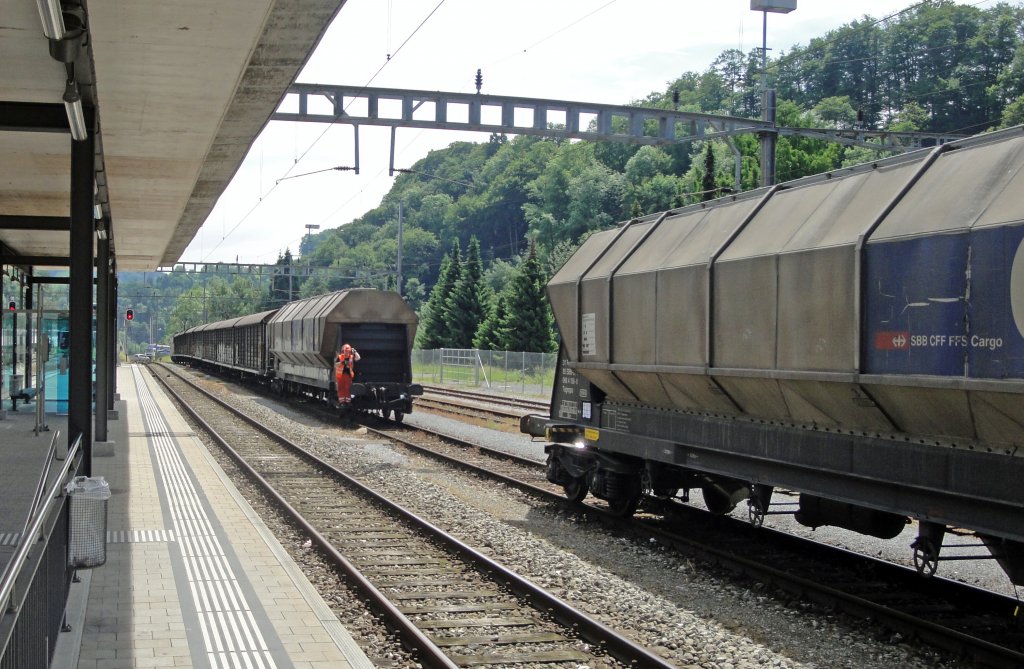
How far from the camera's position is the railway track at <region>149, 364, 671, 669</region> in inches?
289

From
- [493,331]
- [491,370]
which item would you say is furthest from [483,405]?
[493,331]

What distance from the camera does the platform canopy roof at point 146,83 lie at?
25.7 feet

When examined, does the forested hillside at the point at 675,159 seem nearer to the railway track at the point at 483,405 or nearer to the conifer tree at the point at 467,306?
the conifer tree at the point at 467,306

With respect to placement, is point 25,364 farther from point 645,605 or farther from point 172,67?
point 645,605

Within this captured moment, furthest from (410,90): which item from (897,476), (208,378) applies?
(208,378)

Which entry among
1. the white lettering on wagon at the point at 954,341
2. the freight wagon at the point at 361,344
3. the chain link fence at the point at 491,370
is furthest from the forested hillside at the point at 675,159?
the white lettering on wagon at the point at 954,341

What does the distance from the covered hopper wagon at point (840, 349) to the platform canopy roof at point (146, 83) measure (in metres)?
4.27

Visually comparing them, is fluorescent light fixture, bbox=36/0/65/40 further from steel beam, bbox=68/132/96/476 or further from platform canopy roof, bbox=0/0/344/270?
steel beam, bbox=68/132/96/476

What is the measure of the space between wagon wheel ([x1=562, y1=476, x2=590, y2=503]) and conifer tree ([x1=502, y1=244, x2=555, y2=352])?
153 ft

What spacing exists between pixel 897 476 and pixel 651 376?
365 cm

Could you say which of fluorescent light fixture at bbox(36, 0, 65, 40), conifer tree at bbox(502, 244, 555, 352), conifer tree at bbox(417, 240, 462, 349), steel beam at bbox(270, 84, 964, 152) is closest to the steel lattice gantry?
steel beam at bbox(270, 84, 964, 152)

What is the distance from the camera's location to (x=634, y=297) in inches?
439

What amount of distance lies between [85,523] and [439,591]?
308 centimetres

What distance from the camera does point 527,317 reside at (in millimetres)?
60656
